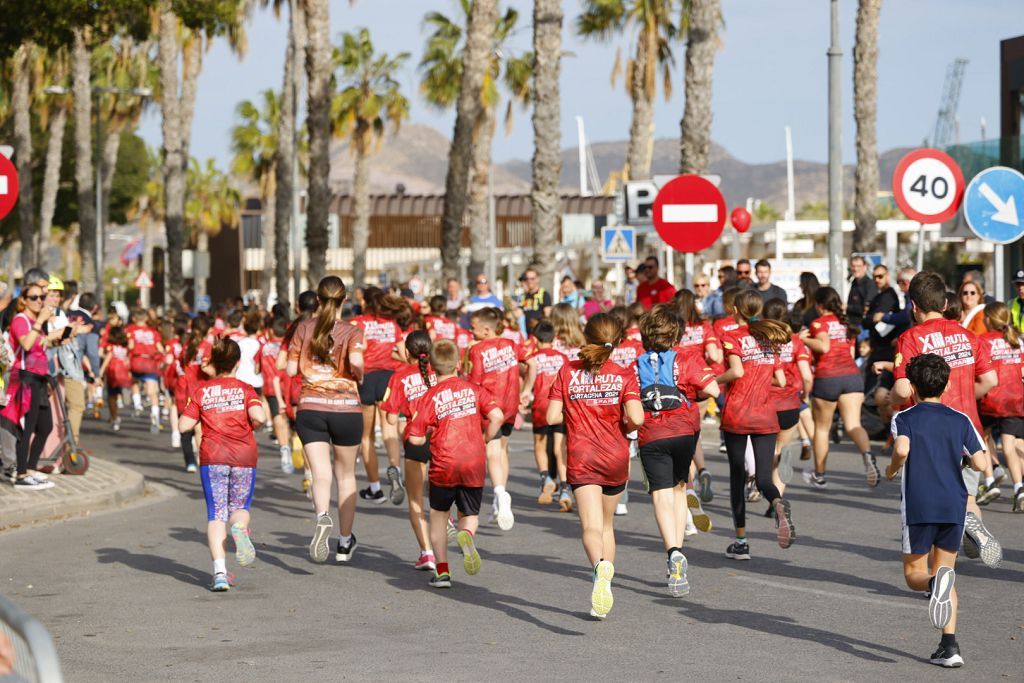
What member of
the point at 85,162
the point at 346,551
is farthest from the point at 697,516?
the point at 85,162

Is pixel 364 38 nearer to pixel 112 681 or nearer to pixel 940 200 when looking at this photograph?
pixel 940 200

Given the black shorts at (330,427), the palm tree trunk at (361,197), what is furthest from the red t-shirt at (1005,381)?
the palm tree trunk at (361,197)

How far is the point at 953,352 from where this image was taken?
9.95 metres

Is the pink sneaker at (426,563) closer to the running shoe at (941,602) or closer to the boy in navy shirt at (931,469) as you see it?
the boy in navy shirt at (931,469)

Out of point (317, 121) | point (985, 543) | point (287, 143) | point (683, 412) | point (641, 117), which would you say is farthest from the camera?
point (641, 117)

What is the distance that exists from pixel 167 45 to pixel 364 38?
46.7 feet

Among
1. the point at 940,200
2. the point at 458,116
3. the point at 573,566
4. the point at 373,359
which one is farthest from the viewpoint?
the point at 458,116

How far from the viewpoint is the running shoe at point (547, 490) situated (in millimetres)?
13617

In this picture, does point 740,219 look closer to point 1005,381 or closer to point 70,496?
point 1005,381

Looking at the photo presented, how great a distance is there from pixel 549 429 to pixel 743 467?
301 cm

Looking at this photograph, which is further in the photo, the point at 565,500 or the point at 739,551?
the point at 565,500

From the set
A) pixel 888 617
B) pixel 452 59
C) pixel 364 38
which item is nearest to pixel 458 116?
pixel 452 59

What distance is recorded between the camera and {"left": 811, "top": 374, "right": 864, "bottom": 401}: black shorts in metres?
14.1

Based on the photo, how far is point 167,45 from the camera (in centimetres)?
3941
